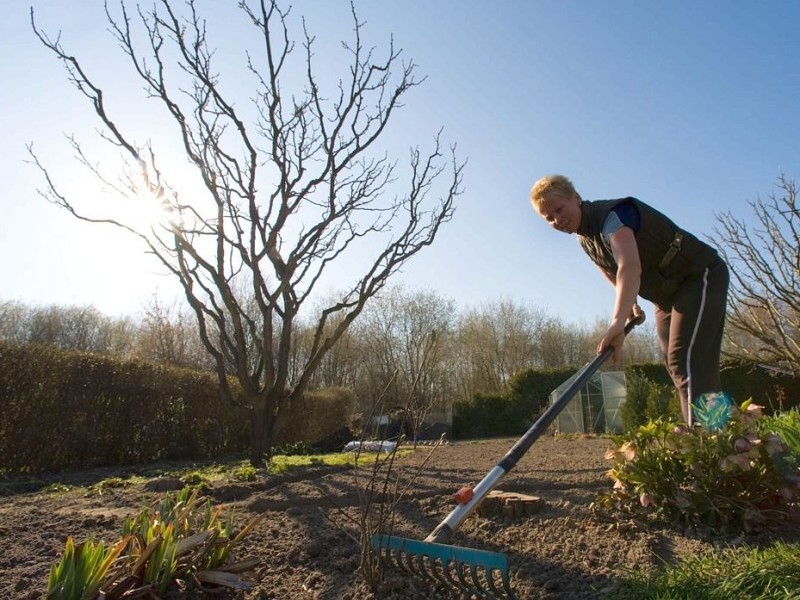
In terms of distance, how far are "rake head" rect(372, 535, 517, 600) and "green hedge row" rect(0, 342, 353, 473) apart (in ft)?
16.1

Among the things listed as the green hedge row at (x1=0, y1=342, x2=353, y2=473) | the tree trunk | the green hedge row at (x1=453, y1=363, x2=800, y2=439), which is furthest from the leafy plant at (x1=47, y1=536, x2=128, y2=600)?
the green hedge row at (x1=453, y1=363, x2=800, y2=439)

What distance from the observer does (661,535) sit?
2217 mm

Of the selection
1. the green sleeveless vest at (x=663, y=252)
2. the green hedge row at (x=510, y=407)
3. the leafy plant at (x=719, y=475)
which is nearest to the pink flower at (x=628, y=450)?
the leafy plant at (x=719, y=475)

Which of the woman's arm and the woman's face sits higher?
the woman's face

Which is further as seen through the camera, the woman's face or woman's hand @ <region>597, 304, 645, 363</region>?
the woman's face

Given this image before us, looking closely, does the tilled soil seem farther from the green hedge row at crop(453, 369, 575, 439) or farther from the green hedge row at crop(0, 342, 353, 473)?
the green hedge row at crop(453, 369, 575, 439)

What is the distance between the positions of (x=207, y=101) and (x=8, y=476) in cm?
505

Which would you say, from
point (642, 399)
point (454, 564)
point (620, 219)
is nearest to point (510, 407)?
point (642, 399)

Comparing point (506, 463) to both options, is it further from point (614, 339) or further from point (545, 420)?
point (614, 339)

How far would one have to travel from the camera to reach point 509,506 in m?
2.70

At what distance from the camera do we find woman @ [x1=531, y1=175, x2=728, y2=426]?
2.41 meters

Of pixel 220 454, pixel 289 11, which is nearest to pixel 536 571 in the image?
pixel 289 11

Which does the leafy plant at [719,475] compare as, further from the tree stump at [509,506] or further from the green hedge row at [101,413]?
the green hedge row at [101,413]

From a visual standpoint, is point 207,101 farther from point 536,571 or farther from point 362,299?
point 536,571
